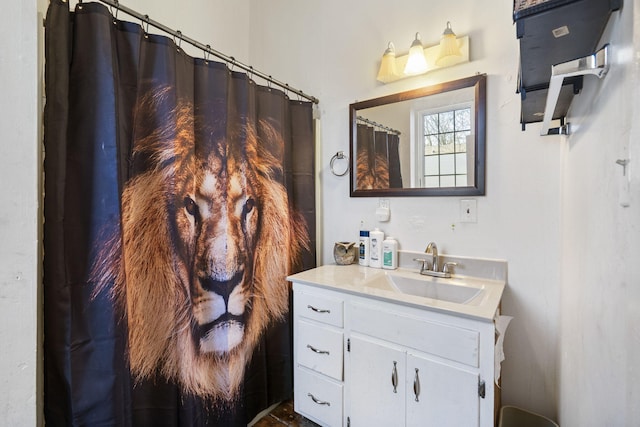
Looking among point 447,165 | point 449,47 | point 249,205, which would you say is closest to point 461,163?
point 447,165

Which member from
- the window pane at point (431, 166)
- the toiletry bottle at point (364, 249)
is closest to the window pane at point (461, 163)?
the window pane at point (431, 166)

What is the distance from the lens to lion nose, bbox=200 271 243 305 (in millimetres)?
1384

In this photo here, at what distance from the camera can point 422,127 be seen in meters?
1.64

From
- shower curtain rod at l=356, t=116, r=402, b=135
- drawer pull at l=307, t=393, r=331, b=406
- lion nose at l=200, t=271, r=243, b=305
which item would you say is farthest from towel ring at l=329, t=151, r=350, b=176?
drawer pull at l=307, t=393, r=331, b=406

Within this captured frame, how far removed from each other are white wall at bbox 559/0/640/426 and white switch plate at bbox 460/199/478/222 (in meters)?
0.71

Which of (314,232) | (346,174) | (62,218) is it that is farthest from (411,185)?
(62,218)

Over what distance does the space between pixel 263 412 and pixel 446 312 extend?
131cm

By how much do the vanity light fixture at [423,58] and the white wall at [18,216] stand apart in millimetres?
1557

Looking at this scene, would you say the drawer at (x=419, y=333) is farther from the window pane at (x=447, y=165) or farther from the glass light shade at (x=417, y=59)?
the glass light shade at (x=417, y=59)

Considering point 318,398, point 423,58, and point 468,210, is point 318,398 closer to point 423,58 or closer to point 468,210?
point 468,210

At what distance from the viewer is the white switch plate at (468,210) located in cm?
150

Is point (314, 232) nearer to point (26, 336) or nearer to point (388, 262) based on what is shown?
point (388, 262)

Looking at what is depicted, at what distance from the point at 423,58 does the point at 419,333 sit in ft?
4.65

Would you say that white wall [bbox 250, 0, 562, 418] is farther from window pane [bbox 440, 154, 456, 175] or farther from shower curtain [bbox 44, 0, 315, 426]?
shower curtain [bbox 44, 0, 315, 426]
